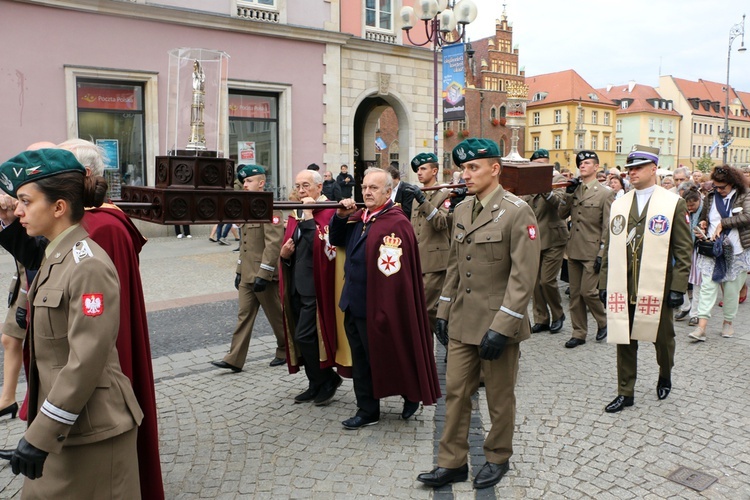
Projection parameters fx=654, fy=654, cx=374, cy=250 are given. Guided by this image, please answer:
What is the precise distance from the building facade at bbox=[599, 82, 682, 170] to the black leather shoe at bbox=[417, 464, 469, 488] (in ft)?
303

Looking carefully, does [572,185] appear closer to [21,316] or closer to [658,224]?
[658,224]

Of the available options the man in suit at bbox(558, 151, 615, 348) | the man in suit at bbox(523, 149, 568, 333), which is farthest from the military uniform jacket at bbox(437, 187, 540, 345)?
the man in suit at bbox(523, 149, 568, 333)

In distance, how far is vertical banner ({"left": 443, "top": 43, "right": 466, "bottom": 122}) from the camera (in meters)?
17.8

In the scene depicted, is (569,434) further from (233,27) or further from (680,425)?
(233,27)

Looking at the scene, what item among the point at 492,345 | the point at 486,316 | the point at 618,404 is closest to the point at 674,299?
the point at 618,404

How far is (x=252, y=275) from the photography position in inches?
254

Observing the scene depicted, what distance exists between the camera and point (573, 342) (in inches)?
289

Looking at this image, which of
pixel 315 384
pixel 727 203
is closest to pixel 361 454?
pixel 315 384

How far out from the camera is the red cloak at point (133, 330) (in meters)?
3.00

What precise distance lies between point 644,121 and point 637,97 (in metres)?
4.73

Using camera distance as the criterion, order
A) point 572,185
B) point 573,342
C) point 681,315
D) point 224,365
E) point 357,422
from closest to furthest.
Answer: point 357,422 < point 224,365 < point 573,342 < point 572,185 < point 681,315

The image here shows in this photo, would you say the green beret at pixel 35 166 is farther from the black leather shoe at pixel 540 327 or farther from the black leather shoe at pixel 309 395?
the black leather shoe at pixel 540 327

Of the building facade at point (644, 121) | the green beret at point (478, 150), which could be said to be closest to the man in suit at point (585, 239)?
the green beret at point (478, 150)

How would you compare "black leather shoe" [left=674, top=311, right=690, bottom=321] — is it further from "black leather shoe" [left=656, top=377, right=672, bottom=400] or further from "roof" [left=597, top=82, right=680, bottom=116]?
"roof" [left=597, top=82, right=680, bottom=116]
